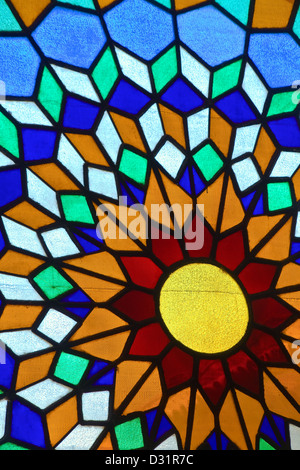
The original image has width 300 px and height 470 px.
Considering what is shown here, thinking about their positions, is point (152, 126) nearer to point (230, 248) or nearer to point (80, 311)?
point (230, 248)

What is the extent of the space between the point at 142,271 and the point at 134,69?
5.10ft

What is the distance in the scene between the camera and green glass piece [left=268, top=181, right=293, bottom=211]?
623 cm

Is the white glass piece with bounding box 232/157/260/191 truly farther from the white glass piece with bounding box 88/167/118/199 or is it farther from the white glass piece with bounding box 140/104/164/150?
the white glass piece with bounding box 88/167/118/199

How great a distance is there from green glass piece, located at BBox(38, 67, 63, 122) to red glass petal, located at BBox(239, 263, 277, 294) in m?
1.91

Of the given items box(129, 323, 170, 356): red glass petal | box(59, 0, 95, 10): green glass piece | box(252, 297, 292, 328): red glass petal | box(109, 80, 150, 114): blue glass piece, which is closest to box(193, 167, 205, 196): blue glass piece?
box(109, 80, 150, 114): blue glass piece

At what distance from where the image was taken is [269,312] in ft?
20.7

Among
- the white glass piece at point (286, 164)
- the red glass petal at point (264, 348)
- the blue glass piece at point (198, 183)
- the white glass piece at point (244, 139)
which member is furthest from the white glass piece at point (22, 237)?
the white glass piece at point (286, 164)

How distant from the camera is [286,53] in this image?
596 centimetres

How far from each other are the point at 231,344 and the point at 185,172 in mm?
1405

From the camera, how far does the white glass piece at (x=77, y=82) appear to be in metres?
Result: 5.79

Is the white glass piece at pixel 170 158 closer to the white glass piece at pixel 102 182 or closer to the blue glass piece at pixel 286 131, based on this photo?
the white glass piece at pixel 102 182

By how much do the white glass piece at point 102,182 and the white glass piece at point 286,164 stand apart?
4.16 ft

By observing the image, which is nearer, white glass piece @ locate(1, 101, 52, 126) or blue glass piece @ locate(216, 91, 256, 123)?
white glass piece @ locate(1, 101, 52, 126)

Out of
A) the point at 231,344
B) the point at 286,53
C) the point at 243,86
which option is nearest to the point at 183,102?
the point at 243,86
